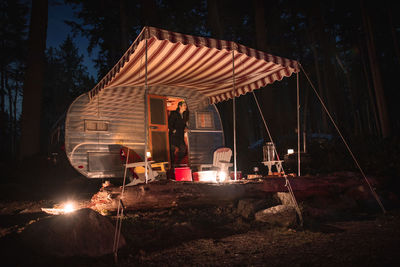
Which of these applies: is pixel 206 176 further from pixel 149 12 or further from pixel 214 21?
pixel 214 21

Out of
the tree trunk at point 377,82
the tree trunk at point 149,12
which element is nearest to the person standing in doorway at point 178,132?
the tree trunk at point 149,12

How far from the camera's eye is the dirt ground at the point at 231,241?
2895 millimetres

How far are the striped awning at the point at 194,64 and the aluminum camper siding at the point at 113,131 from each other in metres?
0.48

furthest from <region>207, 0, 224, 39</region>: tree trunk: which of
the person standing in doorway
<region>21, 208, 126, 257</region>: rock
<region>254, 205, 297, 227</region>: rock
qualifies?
<region>21, 208, 126, 257</region>: rock

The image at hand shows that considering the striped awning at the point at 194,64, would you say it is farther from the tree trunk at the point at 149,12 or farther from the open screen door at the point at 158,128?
the tree trunk at the point at 149,12

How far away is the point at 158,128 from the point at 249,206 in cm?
432

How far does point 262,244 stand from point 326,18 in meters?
18.5

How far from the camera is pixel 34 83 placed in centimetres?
1162

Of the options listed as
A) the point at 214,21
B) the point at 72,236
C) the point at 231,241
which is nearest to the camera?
the point at 72,236

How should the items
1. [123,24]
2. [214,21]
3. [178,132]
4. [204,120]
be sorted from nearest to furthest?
[178,132]
[204,120]
[214,21]
[123,24]

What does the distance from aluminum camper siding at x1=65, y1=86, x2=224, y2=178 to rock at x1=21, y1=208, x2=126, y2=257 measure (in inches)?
157

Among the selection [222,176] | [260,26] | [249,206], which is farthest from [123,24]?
[249,206]

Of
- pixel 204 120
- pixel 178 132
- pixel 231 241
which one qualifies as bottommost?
pixel 231 241

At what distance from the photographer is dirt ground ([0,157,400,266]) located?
289 centimetres
